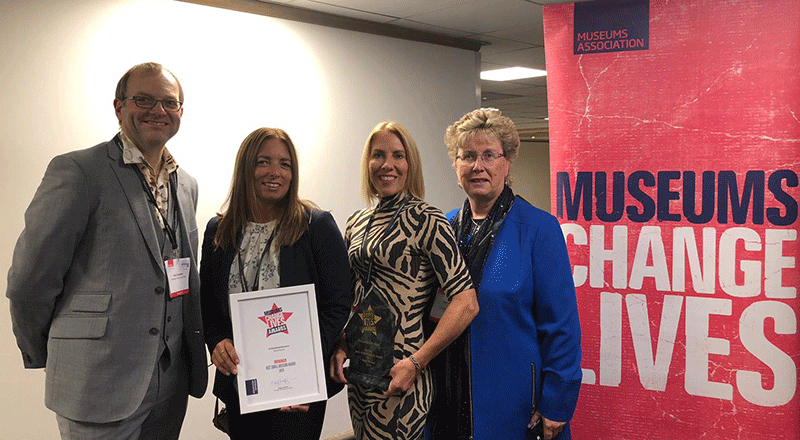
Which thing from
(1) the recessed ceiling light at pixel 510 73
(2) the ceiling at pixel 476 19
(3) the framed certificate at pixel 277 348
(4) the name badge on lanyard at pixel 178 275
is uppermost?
(2) the ceiling at pixel 476 19

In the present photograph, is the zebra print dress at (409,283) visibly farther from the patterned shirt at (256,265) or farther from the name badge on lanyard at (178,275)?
the name badge on lanyard at (178,275)

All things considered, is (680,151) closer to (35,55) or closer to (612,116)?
(612,116)

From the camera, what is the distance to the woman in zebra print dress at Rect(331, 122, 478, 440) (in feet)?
6.83

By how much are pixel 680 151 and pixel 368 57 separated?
7.97ft

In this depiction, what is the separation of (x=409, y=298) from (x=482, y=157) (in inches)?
21.9

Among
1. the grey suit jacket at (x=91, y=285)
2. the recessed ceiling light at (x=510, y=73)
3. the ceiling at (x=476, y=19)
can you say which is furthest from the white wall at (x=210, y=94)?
the grey suit jacket at (x=91, y=285)

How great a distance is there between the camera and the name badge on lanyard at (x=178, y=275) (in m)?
2.11

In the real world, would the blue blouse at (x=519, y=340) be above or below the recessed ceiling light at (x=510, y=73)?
below

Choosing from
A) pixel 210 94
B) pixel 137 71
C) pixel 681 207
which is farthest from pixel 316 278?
pixel 210 94

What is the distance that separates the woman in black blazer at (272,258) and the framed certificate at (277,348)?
56mm

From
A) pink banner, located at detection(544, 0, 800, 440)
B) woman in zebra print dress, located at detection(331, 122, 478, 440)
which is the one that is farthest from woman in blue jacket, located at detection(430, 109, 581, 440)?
pink banner, located at detection(544, 0, 800, 440)

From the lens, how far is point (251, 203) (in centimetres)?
214

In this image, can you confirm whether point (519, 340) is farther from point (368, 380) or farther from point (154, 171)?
point (154, 171)

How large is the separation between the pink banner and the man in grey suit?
207cm
